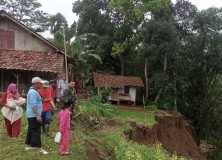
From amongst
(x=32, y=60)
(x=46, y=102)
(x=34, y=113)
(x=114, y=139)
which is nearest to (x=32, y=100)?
(x=34, y=113)

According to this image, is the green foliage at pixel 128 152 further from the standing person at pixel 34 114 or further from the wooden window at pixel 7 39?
the wooden window at pixel 7 39

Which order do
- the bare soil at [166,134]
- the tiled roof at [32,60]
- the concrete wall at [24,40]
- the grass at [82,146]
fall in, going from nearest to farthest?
the grass at [82,146] → the bare soil at [166,134] → the tiled roof at [32,60] → the concrete wall at [24,40]

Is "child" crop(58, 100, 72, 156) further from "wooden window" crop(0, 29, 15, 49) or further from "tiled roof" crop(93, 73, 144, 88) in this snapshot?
"tiled roof" crop(93, 73, 144, 88)

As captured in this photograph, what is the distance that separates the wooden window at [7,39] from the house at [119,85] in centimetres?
1045

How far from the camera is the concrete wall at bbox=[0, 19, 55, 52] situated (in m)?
19.4

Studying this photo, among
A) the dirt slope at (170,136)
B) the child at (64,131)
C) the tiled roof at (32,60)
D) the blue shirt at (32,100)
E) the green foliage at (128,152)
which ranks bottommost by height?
the dirt slope at (170,136)

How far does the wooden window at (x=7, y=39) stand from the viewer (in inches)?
758

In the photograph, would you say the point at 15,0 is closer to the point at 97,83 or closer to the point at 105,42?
the point at 105,42

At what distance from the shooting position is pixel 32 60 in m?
18.4

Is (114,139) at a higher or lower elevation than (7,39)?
lower

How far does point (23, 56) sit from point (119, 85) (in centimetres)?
1217

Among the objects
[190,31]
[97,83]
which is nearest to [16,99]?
[97,83]

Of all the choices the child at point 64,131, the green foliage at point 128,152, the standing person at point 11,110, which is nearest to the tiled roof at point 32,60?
the green foliage at point 128,152

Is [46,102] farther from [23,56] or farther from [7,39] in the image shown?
[7,39]
